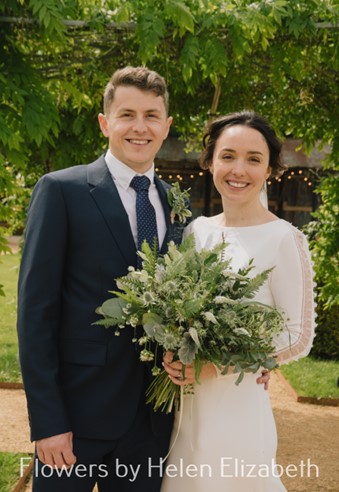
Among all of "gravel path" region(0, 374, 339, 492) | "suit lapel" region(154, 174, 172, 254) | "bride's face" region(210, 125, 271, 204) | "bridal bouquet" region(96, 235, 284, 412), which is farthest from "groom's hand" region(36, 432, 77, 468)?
"gravel path" region(0, 374, 339, 492)

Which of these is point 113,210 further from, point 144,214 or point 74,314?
point 74,314

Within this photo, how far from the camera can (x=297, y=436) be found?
19.5 ft

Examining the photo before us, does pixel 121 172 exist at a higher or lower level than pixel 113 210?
higher

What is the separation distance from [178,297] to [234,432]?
80 cm

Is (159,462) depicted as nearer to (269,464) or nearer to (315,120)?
(269,464)

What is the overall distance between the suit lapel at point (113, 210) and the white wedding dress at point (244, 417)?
1.96 ft

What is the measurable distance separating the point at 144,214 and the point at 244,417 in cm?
101

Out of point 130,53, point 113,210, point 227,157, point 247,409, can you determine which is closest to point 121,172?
point 113,210

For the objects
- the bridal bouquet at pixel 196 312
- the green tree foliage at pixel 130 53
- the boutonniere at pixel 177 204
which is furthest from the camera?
the green tree foliage at pixel 130 53

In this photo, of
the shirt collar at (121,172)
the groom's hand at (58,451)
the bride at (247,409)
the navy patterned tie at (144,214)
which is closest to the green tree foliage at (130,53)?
the shirt collar at (121,172)

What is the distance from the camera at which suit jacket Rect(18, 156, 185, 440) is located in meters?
2.57

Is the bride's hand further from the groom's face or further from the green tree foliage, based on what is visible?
the green tree foliage

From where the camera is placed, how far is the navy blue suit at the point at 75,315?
257 centimetres

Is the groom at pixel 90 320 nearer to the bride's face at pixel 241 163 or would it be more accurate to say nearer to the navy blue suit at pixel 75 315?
the navy blue suit at pixel 75 315
